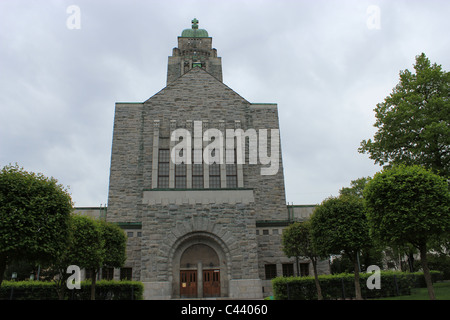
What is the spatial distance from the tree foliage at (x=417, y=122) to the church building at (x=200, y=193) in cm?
856

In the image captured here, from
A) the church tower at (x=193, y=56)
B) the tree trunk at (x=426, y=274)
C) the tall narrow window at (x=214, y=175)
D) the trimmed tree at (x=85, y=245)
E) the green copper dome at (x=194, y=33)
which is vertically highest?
the green copper dome at (x=194, y=33)

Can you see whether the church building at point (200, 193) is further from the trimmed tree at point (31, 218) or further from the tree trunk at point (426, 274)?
the tree trunk at point (426, 274)

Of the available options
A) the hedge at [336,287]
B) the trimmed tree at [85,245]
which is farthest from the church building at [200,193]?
the trimmed tree at [85,245]

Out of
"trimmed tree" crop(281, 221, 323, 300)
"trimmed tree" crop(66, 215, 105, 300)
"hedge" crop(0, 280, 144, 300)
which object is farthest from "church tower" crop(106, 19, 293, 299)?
"trimmed tree" crop(66, 215, 105, 300)

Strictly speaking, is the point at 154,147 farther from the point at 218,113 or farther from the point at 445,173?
the point at 445,173

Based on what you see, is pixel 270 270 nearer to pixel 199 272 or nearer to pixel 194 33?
pixel 199 272

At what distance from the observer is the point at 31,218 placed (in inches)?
496

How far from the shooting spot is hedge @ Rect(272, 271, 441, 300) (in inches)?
809

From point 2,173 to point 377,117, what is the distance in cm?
2322

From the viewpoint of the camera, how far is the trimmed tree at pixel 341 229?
1712 centimetres

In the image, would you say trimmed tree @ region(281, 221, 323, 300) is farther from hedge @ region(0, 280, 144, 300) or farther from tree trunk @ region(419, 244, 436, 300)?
hedge @ region(0, 280, 144, 300)

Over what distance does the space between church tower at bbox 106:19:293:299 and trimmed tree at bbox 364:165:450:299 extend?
10.2m
